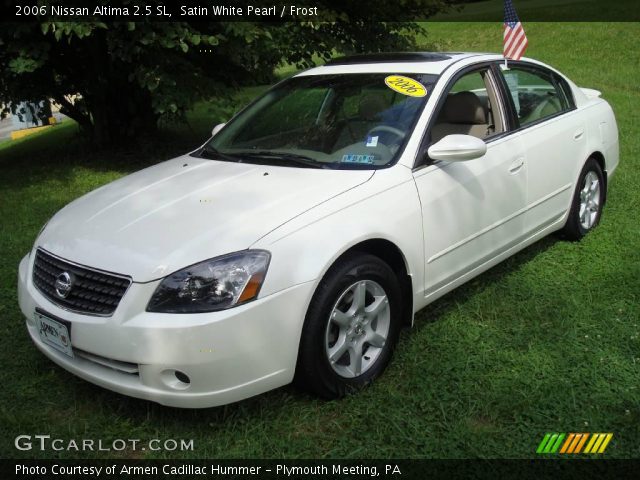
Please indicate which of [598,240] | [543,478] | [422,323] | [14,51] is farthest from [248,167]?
[14,51]

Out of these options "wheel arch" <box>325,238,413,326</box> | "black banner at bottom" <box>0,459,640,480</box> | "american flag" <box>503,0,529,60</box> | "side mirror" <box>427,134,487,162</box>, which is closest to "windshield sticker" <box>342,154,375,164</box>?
"side mirror" <box>427,134,487,162</box>

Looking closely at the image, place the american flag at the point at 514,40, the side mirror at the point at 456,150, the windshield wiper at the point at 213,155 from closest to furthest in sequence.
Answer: the side mirror at the point at 456,150
the windshield wiper at the point at 213,155
the american flag at the point at 514,40

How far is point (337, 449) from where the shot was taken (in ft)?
9.24

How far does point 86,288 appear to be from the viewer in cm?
285

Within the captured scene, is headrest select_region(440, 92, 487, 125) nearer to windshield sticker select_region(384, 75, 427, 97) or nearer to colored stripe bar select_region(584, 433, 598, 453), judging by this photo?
windshield sticker select_region(384, 75, 427, 97)

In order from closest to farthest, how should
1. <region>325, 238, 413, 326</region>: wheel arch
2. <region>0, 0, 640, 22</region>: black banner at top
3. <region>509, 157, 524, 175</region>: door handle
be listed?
1. <region>325, 238, 413, 326</region>: wheel arch
2. <region>509, 157, 524, 175</region>: door handle
3. <region>0, 0, 640, 22</region>: black banner at top

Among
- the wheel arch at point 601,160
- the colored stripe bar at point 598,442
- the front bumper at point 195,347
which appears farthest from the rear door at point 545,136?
the front bumper at point 195,347

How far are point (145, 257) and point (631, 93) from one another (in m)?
12.4

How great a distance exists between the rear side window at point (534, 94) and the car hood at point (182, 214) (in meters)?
1.60

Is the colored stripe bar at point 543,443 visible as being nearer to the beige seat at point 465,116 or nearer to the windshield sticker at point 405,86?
the windshield sticker at point 405,86

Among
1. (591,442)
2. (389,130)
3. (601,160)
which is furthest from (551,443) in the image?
(601,160)

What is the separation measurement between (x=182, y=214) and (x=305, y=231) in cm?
63

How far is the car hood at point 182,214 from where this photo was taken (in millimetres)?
2785

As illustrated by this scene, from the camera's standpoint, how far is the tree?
6.98 metres
